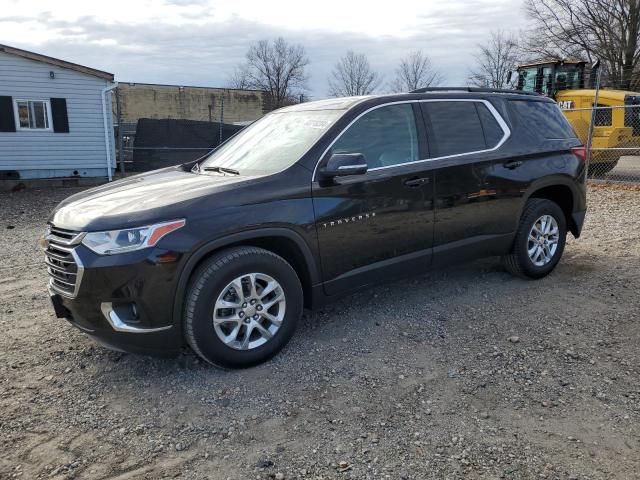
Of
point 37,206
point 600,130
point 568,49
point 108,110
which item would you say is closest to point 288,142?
point 37,206

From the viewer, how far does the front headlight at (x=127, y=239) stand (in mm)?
3191

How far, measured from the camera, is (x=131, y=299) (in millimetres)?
3205

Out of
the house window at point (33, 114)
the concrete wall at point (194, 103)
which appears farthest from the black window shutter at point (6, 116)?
the concrete wall at point (194, 103)

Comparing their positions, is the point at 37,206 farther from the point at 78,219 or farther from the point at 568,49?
the point at 568,49

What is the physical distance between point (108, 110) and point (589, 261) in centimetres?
1478

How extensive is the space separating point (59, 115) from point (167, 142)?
3.25 meters

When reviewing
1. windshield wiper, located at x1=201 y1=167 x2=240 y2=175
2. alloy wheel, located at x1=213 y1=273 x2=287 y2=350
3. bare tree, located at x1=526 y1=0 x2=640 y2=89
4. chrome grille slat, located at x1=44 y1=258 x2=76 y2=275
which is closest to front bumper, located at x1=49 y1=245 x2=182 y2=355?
A: chrome grille slat, located at x1=44 y1=258 x2=76 y2=275

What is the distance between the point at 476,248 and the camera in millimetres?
4801

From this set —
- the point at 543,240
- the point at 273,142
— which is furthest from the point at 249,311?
the point at 543,240

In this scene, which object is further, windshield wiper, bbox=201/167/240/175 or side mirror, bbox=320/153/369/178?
windshield wiper, bbox=201/167/240/175

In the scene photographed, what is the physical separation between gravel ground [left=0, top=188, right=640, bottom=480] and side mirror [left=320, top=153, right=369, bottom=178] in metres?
1.31

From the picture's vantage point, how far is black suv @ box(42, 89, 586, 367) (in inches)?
128

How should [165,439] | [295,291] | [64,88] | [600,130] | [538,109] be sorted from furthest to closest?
[64,88] → [600,130] → [538,109] → [295,291] → [165,439]

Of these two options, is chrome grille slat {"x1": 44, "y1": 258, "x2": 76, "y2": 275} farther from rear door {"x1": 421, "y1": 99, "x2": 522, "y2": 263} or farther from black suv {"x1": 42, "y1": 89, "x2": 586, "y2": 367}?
rear door {"x1": 421, "y1": 99, "x2": 522, "y2": 263}
